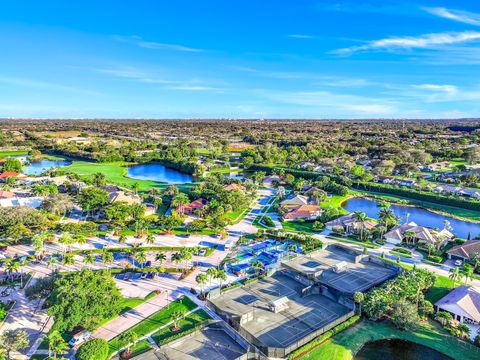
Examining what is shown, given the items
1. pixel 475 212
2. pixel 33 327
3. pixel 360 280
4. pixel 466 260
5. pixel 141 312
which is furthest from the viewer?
pixel 475 212

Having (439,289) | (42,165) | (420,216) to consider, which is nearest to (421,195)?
(420,216)

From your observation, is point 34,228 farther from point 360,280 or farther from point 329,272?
point 360,280

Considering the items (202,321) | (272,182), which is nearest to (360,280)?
(202,321)

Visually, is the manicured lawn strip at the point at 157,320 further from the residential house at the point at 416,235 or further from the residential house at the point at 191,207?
the residential house at the point at 416,235

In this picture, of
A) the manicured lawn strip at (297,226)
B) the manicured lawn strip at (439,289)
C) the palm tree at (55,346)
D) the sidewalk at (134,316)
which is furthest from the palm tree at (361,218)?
the palm tree at (55,346)

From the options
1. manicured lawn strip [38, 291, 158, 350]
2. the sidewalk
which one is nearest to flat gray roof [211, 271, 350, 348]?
the sidewalk
